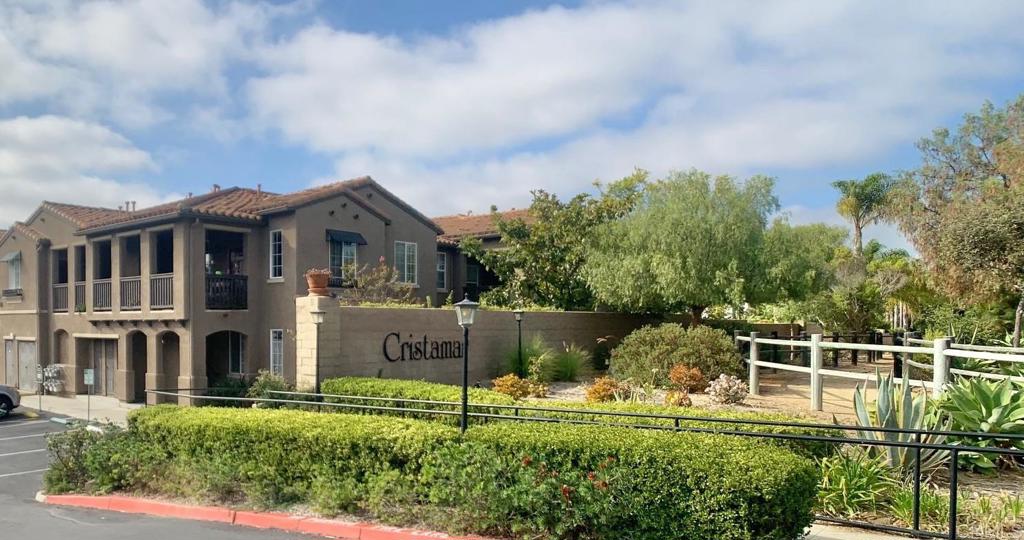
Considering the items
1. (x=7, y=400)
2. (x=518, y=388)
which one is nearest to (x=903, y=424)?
(x=518, y=388)

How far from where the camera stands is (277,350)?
69.8ft

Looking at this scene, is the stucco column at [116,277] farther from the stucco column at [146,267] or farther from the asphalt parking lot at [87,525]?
the asphalt parking lot at [87,525]

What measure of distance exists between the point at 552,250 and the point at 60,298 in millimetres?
18810

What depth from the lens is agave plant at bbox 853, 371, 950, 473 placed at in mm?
7770

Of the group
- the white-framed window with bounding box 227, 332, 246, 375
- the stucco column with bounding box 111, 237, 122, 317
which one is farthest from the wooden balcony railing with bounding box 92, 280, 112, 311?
the white-framed window with bounding box 227, 332, 246, 375

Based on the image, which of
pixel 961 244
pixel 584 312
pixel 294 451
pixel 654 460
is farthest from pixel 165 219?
pixel 961 244

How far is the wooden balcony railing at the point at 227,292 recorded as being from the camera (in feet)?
68.5

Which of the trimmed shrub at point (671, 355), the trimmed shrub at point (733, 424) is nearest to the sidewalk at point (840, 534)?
the trimmed shrub at point (733, 424)

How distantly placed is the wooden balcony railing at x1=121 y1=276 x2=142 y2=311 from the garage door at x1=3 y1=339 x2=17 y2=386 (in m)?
9.94

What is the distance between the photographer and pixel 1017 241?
17.0m

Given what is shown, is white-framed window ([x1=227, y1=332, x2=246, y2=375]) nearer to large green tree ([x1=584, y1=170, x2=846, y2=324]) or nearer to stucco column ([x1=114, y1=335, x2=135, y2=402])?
stucco column ([x1=114, y1=335, x2=135, y2=402])

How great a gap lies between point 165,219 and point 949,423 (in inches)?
783

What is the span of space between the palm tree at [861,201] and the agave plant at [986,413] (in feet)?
130

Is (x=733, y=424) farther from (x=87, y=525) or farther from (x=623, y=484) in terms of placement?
(x=87, y=525)
